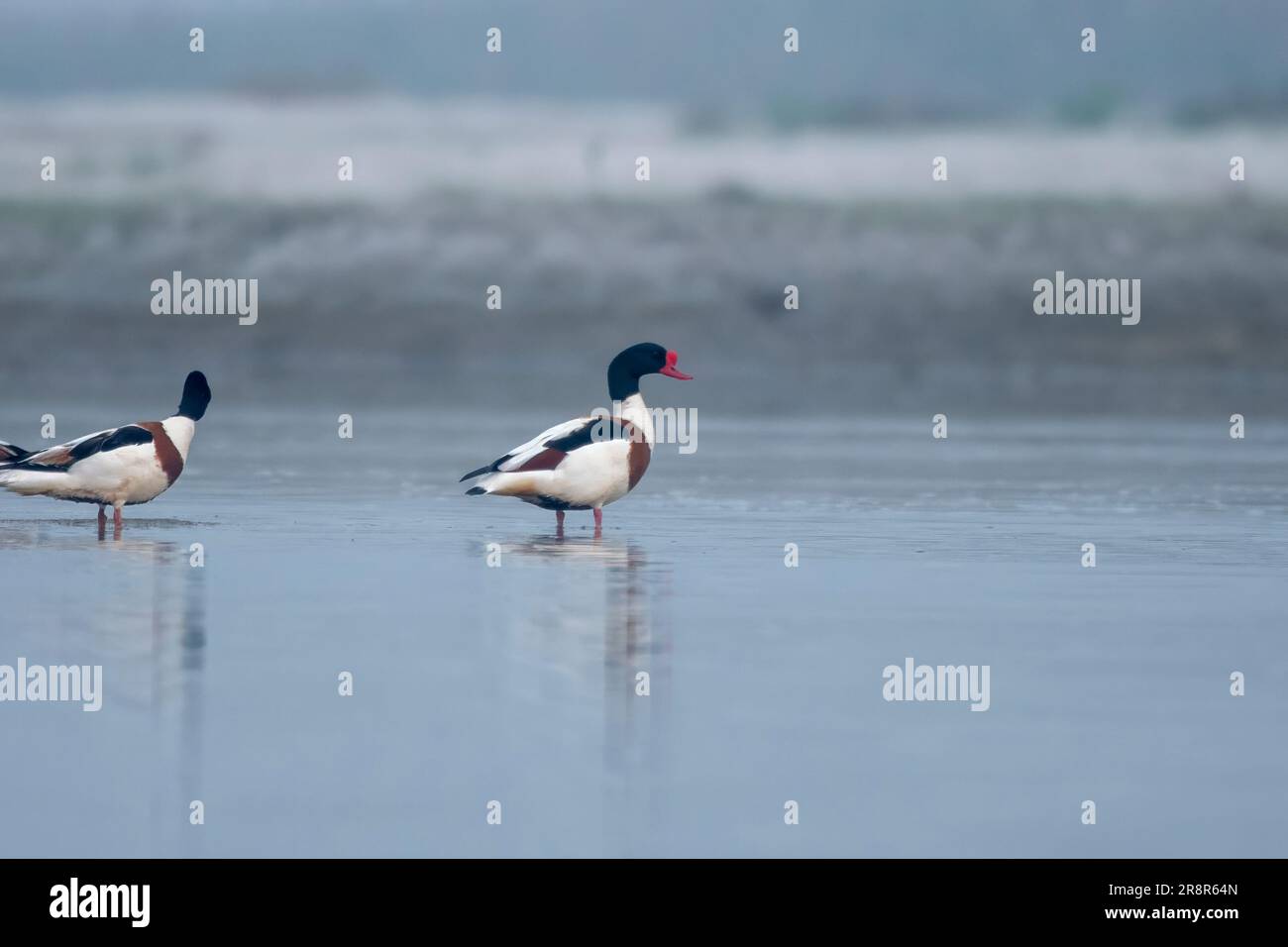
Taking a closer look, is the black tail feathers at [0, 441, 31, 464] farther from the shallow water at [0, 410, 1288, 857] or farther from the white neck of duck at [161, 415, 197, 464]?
the white neck of duck at [161, 415, 197, 464]

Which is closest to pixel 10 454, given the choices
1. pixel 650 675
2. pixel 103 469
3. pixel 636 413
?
pixel 103 469

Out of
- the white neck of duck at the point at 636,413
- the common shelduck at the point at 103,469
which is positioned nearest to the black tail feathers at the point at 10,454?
the common shelduck at the point at 103,469

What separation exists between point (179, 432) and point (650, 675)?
6.14 m

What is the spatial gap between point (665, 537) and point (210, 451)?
9.05 meters

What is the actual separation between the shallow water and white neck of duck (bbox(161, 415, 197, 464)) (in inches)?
22.1

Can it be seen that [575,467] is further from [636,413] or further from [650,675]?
[650,675]

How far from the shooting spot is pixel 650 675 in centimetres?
889

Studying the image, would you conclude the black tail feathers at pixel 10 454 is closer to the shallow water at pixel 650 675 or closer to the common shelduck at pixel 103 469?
the common shelduck at pixel 103 469

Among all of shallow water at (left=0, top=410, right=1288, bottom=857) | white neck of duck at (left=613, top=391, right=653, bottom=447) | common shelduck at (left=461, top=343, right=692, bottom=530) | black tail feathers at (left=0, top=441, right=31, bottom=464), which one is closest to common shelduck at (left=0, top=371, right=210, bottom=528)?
black tail feathers at (left=0, top=441, right=31, bottom=464)

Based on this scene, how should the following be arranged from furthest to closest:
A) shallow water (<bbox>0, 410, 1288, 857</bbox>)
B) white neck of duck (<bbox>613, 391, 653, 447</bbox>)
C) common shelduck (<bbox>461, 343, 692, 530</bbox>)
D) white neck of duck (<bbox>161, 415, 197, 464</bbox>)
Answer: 1. white neck of duck (<bbox>613, 391, 653, 447</bbox>)
2. white neck of duck (<bbox>161, 415, 197, 464</bbox>)
3. common shelduck (<bbox>461, 343, 692, 530</bbox>)
4. shallow water (<bbox>0, 410, 1288, 857</bbox>)

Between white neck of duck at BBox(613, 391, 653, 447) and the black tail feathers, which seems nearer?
the black tail feathers

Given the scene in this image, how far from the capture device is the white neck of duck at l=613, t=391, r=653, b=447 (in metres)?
14.5
